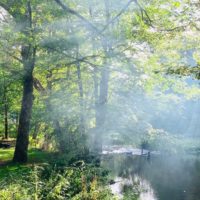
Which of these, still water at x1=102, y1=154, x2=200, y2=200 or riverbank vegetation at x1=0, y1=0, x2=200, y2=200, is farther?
still water at x1=102, y1=154, x2=200, y2=200

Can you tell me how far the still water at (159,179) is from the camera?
15897mm

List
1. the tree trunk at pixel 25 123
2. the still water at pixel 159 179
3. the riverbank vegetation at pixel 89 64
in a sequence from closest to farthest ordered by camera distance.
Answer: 1. the riverbank vegetation at pixel 89 64
2. the still water at pixel 159 179
3. the tree trunk at pixel 25 123

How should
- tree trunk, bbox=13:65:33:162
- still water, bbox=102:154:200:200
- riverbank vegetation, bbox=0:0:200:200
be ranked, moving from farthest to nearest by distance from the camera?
tree trunk, bbox=13:65:33:162 → still water, bbox=102:154:200:200 → riverbank vegetation, bbox=0:0:200:200

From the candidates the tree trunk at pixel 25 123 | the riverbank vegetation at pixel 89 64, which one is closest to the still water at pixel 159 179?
the riverbank vegetation at pixel 89 64

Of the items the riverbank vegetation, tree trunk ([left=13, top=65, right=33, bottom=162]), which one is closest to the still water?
the riverbank vegetation

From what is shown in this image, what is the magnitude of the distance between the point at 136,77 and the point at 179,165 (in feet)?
36.7

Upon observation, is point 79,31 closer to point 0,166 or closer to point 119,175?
point 0,166

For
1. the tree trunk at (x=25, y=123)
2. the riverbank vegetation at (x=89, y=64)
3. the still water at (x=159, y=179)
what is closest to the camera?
the riverbank vegetation at (x=89, y=64)

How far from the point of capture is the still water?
Result: 1590 centimetres

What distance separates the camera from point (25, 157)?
651 inches

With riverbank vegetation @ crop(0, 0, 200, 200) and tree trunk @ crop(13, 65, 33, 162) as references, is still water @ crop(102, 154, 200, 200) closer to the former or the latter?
riverbank vegetation @ crop(0, 0, 200, 200)

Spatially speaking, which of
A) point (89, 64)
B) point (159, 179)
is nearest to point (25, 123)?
point (89, 64)

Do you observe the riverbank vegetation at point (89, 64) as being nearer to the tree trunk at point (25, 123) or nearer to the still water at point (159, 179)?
the tree trunk at point (25, 123)

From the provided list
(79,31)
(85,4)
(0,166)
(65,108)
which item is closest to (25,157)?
(0,166)
